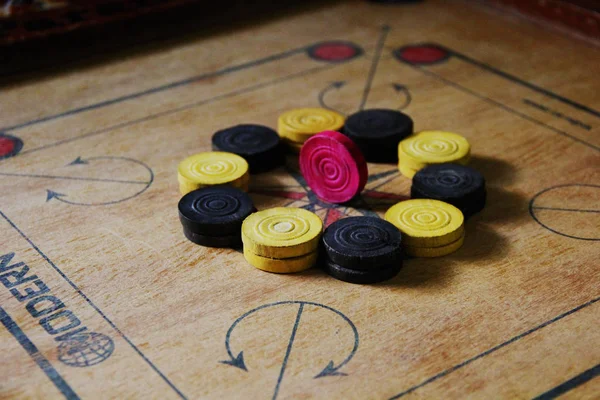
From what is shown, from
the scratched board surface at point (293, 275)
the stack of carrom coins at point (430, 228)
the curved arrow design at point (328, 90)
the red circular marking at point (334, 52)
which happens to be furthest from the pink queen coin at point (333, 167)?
the red circular marking at point (334, 52)

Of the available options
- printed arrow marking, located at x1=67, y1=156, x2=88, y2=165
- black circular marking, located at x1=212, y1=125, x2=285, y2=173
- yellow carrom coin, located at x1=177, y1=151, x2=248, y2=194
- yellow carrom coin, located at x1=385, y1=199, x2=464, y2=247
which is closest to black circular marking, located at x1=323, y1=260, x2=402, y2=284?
yellow carrom coin, located at x1=385, y1=199, x2=464, y2=247

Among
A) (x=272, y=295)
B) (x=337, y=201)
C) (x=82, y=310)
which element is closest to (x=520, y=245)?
(x=337, y=201)

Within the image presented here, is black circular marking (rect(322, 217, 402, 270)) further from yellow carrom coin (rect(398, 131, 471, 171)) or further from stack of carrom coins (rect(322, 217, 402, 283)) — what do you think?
yellow carrom coin (rect(398, 131, 471, 171))

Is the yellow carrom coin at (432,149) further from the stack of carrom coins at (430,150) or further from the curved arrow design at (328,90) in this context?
the curved arrow design at (328,90)

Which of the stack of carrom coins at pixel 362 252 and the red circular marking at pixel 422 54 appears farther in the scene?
the red circular marking at pixel 422 54

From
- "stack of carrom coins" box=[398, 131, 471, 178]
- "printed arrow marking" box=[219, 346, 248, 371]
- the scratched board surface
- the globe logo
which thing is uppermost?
"stack of carrom coins" box=[398, 131, 471, 178]

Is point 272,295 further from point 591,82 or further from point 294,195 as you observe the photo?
point 591,82
